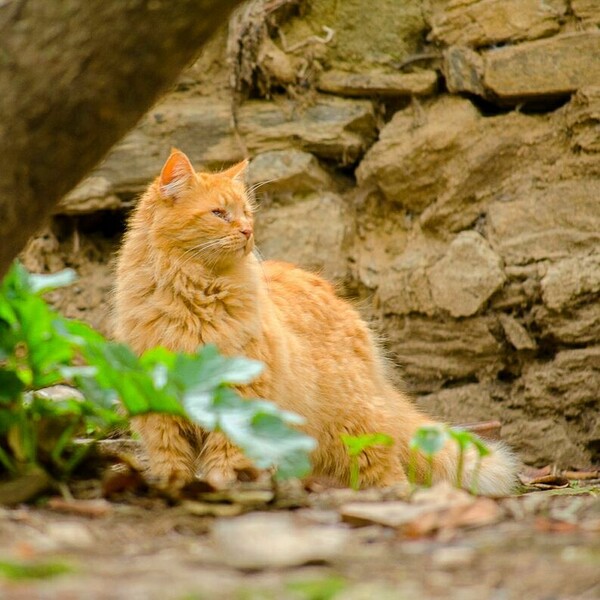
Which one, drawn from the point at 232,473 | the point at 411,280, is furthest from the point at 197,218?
the point at 411,280

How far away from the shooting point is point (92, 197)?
5.86 metres

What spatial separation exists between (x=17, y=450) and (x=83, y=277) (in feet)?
11.6

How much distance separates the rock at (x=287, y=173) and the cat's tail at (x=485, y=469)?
1955 mm

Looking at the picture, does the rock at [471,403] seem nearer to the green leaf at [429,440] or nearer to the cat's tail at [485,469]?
the cat's tail at [485,469]

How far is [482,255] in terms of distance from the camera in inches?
210

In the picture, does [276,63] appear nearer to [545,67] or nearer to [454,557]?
[545,67]

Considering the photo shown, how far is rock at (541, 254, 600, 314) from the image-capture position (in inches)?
200

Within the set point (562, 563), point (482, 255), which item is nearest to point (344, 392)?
point (482, 255)

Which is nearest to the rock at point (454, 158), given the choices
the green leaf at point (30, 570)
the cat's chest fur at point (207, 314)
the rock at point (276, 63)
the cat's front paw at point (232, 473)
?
the rock at point (276, 63)

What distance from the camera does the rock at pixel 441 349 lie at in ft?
17.7

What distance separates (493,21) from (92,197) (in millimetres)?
2663

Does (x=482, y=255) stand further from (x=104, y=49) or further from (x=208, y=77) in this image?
(x=104, y=49)

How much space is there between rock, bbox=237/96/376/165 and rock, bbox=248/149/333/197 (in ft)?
0.20

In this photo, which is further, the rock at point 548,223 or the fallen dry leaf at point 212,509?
the rock at point 548,223
